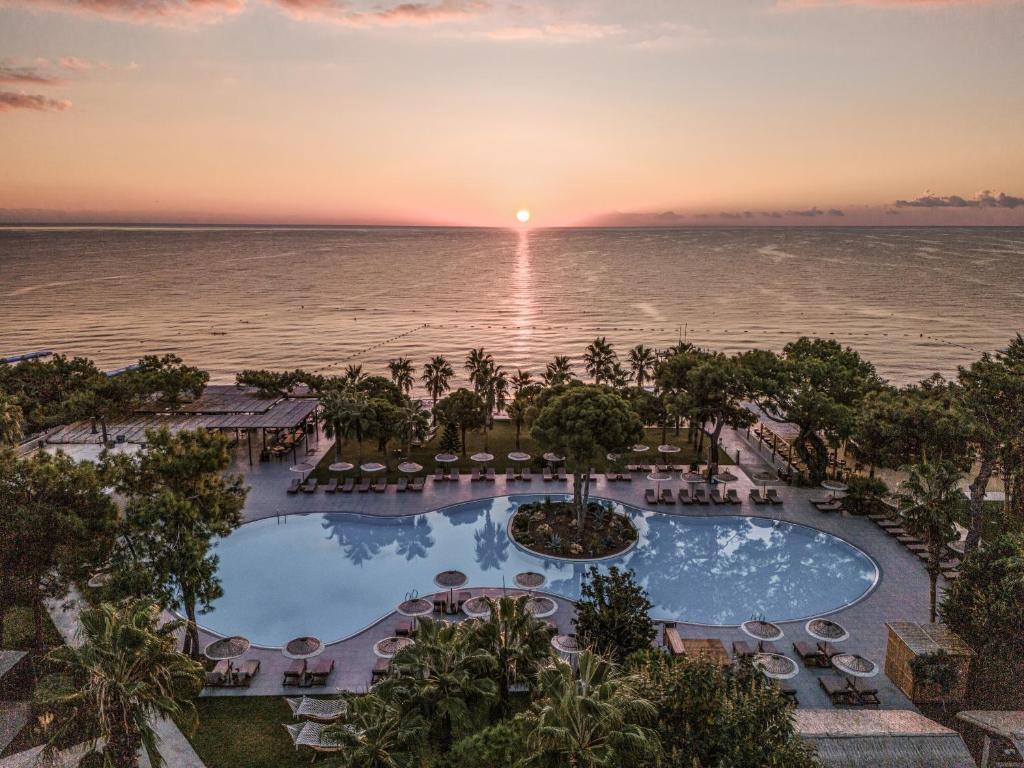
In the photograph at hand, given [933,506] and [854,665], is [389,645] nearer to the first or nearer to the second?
[854,665]

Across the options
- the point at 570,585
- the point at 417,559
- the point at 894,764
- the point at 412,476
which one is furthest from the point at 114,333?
the point at 894,764

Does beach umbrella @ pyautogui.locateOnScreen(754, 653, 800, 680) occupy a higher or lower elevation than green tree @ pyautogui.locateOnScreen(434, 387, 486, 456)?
lower

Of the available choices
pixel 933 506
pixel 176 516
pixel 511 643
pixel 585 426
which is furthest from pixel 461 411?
pixel 933 506

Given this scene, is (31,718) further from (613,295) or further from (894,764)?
(613,295)

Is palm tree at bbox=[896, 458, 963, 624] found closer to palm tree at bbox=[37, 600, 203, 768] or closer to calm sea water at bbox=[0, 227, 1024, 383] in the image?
palm tree at bbox=[37, 600, 203, 768]

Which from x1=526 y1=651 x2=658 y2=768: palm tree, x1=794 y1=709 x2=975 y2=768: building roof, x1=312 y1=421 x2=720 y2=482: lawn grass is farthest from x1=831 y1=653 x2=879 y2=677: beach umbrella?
x1=312 y1=421 x2=720 y2=482: lawn grass

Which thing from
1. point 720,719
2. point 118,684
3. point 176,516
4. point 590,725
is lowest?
point 720,719
